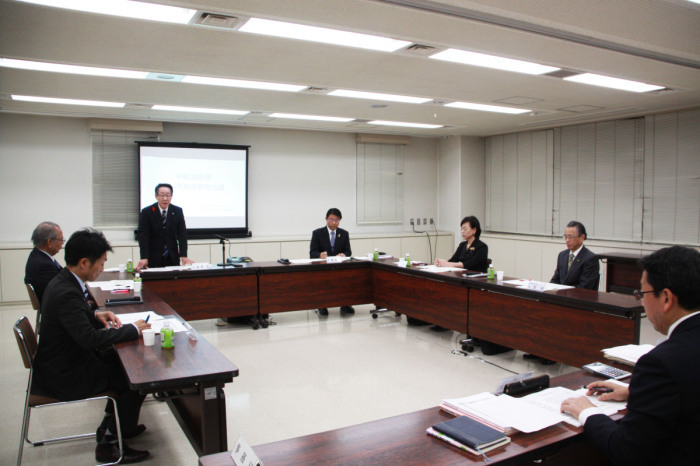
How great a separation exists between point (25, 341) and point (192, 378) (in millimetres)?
1065

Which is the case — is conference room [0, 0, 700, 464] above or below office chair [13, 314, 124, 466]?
above

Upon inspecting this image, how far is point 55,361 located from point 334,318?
13.7 ft

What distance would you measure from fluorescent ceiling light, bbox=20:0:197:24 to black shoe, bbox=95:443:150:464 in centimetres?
271

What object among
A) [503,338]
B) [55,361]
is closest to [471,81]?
[503,338]

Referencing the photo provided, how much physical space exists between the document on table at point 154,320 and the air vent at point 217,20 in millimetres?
2032

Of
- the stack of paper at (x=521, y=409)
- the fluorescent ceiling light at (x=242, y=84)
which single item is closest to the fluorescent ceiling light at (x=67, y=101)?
the fluorescent ceiling light at (x=242, y=84)

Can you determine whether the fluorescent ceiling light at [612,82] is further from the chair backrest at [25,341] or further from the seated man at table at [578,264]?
the chair backrest at [25,341]

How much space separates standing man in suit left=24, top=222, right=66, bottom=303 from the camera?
157 inches

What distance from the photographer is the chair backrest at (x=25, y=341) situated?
2559 mm

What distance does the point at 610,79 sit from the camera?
17.0ft

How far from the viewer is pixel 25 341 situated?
2.61 m

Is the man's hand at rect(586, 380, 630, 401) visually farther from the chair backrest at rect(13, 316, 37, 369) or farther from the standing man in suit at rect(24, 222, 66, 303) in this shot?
the standing man in suit at rect(24, 222, 66, 303)

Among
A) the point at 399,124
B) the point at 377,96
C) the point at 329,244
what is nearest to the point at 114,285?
the point at 329,244

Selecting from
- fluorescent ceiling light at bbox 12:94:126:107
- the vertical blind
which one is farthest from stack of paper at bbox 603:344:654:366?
fluorescent ceiling light at bbox 12:94:126:107
